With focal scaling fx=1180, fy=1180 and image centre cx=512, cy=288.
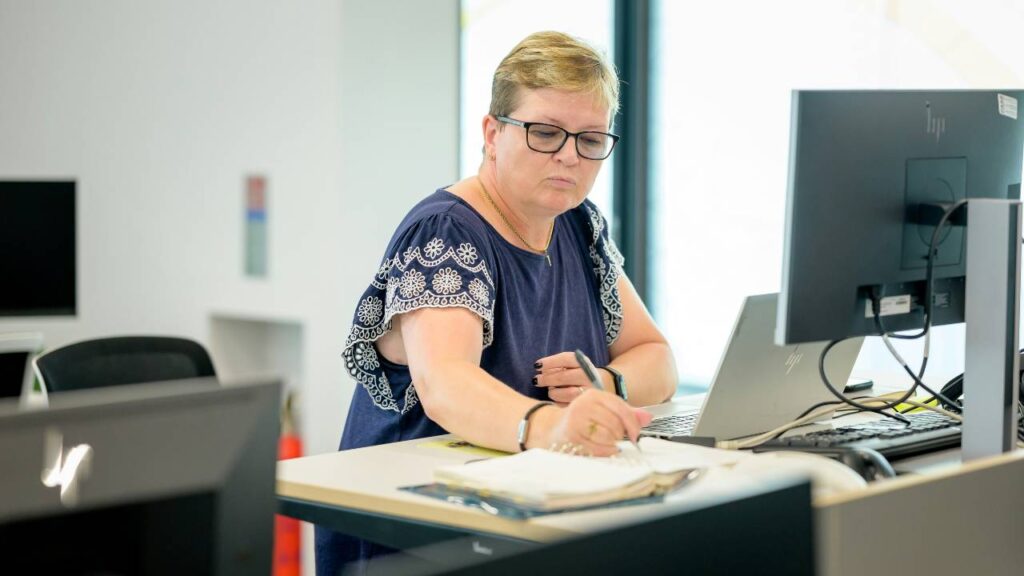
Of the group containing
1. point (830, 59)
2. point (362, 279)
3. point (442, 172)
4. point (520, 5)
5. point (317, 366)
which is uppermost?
point (520, 5)

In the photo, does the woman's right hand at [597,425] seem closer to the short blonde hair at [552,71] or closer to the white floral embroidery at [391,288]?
the white floral embroidery at [391,288]

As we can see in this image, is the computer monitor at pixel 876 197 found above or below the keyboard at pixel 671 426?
above

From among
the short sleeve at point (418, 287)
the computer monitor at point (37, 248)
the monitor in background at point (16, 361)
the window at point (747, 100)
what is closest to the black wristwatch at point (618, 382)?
the short sleeve at point (418, 287)

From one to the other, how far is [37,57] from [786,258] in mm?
3727

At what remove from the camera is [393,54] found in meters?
3.98

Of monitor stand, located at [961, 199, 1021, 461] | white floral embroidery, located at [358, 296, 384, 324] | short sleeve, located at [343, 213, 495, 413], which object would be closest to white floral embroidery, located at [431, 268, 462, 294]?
short sleeve, located at [343, 213, 495, 413]

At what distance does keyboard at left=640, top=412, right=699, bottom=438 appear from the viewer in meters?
1.79

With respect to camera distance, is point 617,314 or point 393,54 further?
point 393,54

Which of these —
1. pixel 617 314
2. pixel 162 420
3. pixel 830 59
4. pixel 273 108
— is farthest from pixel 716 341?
pixel 162 420

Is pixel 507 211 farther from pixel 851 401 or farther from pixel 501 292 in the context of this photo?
pixel 851 401

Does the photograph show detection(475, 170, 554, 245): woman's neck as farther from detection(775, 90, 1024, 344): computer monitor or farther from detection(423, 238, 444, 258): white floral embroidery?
detection(775, 90, 1024, 344): computer monitor

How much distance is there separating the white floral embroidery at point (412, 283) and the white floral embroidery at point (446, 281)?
0.06 ft

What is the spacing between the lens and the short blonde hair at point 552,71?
1.87 m

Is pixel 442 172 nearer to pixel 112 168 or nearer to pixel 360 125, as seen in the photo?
pixel 360 125
